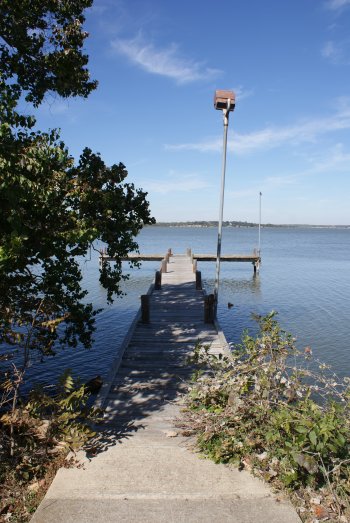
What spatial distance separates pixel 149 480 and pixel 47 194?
16.1 feet

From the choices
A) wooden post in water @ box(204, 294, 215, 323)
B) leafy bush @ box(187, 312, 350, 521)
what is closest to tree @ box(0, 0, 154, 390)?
leafy bush @ box(187, 312, 350, 521)

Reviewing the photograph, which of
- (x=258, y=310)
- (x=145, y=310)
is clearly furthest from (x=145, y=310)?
(x=258, y=310)

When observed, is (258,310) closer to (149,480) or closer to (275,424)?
(275,424)

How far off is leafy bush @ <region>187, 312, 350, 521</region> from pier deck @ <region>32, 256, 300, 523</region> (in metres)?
0.35

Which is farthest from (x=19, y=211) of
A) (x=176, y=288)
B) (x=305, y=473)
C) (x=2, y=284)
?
(x=176, y=288)

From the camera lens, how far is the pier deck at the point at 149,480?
4.73 meters

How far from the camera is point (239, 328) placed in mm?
20391

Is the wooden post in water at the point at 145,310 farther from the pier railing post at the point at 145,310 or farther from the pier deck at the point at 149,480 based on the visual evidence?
the pier deck at the point at 149,480

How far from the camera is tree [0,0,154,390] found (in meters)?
6.44

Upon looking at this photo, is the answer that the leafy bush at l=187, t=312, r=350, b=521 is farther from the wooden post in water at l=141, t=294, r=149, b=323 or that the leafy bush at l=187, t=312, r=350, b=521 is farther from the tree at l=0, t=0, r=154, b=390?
the wooden post in water at l=141, t=294, r=149, b=323

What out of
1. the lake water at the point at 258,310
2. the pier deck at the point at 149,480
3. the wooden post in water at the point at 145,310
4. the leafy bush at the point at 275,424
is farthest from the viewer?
the lake water at the point at 258,310

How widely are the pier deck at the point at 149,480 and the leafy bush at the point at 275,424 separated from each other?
353mm

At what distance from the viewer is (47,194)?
683cm

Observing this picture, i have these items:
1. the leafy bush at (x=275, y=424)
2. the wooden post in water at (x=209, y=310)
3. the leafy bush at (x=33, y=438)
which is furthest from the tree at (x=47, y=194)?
the wooden post in water at (x=209, y=310)
